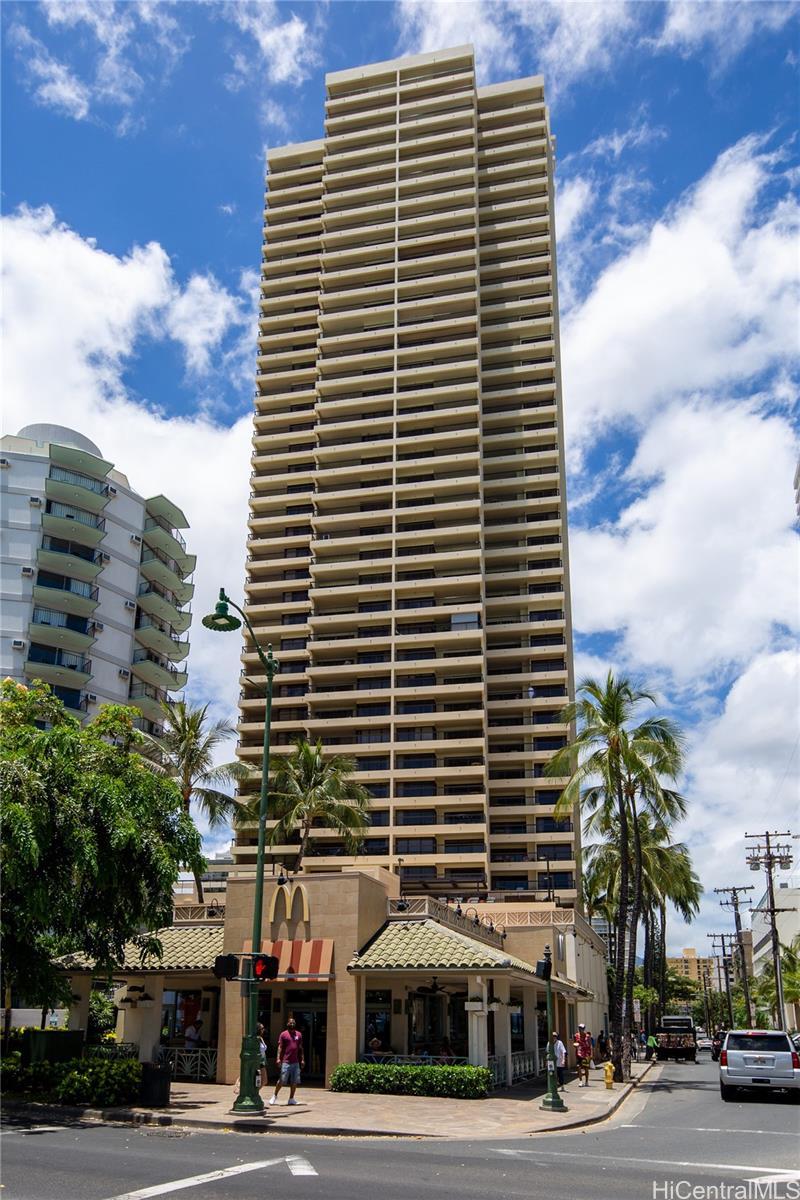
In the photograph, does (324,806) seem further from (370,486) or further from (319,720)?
(370,486)

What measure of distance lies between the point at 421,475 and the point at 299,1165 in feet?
213

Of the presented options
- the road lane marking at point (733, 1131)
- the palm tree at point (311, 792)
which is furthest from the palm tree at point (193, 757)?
the road lane marking at point (733, 1131)

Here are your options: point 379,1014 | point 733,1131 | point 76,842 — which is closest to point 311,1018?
point 379,1014

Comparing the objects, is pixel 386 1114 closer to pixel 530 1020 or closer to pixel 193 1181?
pixel 193 1181

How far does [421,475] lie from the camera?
7612 centimetres

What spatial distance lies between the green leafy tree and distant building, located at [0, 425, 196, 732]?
4166 centimetres

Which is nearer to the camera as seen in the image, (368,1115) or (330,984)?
(368,1115)

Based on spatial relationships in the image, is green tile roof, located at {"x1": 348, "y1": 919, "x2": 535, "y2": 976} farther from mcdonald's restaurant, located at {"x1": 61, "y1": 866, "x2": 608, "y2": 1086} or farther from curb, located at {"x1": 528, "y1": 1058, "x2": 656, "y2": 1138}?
curb, located at {"x1": 528, "y1": 1058, "x2": 656, "y2": 1138}

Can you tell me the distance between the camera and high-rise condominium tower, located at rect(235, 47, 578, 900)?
6744 cm

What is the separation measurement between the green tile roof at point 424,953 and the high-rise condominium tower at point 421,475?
35.6 meters

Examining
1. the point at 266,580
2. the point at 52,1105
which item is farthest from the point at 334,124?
the point at 52,1105

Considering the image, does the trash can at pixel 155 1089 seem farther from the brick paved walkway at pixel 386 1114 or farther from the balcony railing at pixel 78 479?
the balcony railing at pixel 78 479

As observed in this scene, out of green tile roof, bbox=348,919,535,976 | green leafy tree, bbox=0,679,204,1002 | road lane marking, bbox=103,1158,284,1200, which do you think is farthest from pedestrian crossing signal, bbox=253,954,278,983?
green tile roof, bbox=348,919,535,976

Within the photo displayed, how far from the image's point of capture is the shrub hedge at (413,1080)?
23.6 meters
